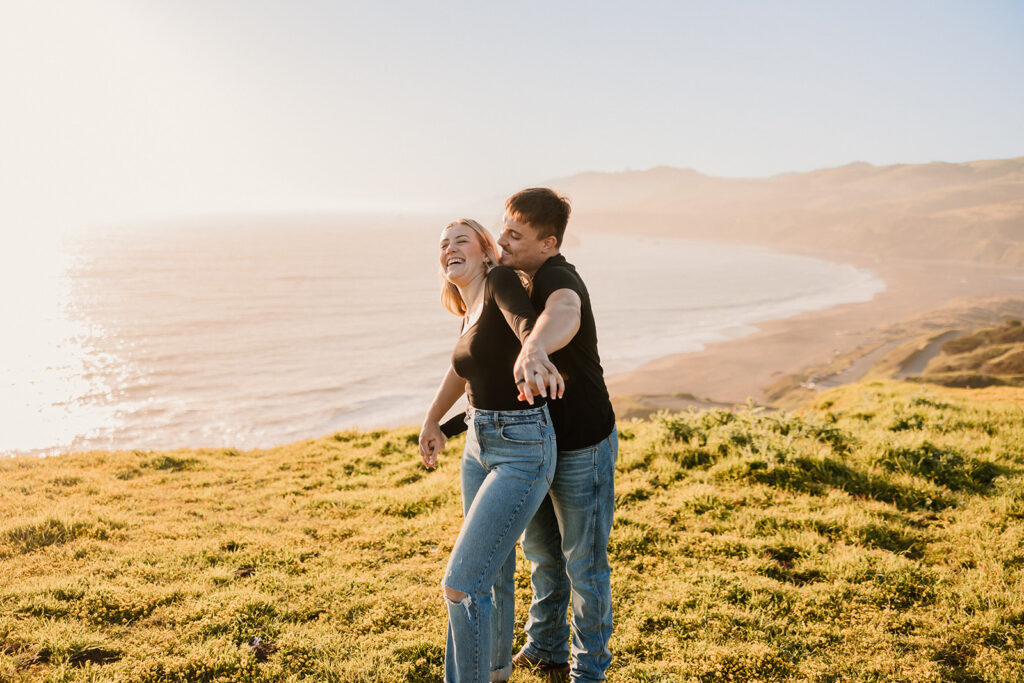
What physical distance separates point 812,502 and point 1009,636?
7.11 ft

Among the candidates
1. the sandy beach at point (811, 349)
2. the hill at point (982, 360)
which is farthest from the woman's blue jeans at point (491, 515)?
the hill at point (982, 360)

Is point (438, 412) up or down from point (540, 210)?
down

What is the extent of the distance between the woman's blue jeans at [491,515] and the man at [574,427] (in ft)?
0.75

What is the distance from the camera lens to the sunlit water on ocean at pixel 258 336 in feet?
78.4

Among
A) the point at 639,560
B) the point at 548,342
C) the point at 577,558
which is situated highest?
the point at 548,342

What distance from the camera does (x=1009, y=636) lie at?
3.82 metres

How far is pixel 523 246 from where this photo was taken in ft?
9.26

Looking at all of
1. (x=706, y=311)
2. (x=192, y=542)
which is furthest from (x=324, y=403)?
(x=706, y=311)

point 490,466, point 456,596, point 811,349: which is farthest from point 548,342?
point 811,349

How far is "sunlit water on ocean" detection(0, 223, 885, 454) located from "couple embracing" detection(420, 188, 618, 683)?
66.9ft

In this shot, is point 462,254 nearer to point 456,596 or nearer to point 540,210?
point 540,210

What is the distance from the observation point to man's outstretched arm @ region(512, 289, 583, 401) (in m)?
2.21

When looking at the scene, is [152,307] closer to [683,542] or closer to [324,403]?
[324,403]

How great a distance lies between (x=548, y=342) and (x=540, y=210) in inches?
31.0
